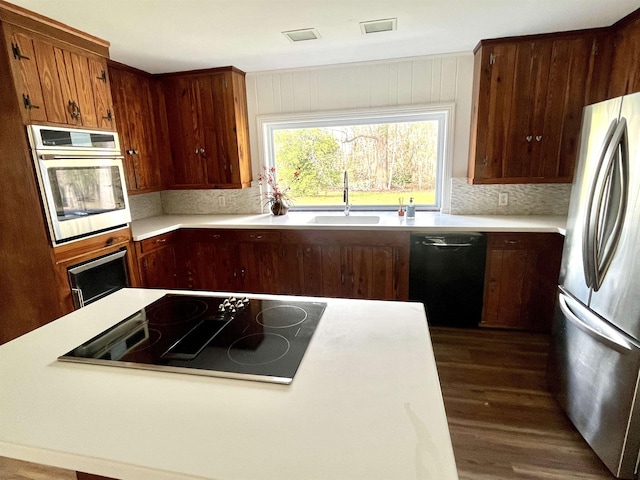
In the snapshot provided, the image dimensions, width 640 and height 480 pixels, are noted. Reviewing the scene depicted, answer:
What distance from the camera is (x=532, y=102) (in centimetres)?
272

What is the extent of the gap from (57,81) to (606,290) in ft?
10.7

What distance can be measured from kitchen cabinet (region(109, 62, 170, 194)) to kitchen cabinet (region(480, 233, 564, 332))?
3.10 metres

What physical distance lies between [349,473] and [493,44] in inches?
122

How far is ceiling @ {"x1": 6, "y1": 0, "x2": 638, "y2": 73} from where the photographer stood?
200 centimetres

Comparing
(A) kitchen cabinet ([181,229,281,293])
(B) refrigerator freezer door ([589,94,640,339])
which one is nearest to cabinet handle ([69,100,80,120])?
(A) kitchen cabinet ([181,229,281,293])

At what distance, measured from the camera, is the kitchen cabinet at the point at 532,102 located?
8.56 ft

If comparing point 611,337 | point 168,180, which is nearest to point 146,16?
point 168,180

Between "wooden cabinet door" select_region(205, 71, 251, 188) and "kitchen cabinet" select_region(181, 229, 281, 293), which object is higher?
"wooden cabinet door" select_region(205, 71, 251, 188)

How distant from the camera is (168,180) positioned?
356 centimetres

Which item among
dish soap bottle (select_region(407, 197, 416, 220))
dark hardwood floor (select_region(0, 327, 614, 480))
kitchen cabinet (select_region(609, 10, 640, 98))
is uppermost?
kitchen cabinet (select_region(609, 10, 640, 98))

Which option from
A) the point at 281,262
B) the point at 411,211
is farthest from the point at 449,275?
the point at 281,262

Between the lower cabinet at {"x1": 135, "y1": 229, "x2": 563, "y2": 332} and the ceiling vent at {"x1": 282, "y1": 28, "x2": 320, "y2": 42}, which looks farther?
the lower cabinet at {"x1": 135, "y1": 229, "x2": 563, "y2": 332}

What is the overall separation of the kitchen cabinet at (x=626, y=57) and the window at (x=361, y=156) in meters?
1.20

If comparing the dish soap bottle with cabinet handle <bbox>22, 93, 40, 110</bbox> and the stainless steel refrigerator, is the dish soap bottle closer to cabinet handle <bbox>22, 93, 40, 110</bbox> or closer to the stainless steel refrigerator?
the stainless steel refrigerator
